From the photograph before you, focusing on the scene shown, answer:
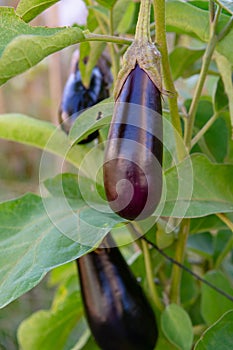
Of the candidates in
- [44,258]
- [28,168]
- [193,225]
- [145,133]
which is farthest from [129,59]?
[28,168]

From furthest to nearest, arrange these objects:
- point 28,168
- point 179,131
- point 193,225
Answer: point 28,168 < point 193,225 < point 179,131

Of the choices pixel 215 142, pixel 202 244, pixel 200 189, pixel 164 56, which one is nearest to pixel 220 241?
pixel 202 244

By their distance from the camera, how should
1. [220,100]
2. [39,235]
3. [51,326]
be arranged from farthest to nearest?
[51,326] < [220,100] < [39,235]

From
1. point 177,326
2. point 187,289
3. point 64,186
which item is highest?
point 64,186

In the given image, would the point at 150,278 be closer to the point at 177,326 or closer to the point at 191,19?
the point at 177,326

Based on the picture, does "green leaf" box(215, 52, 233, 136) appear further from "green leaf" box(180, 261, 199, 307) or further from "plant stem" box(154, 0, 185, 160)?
"green leaf" box(180, 261, 199, 307)

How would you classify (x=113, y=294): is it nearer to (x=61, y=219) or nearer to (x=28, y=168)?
(x=61, y=219)
